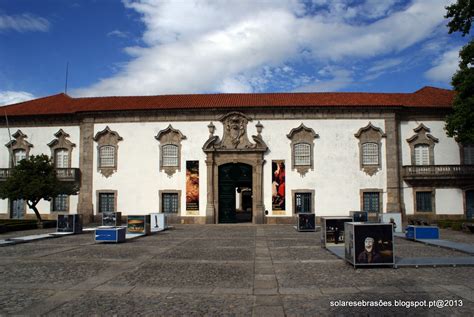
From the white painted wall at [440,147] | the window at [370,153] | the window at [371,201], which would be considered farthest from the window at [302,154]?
the white painted wall at [440,147]

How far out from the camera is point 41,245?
15.2 m

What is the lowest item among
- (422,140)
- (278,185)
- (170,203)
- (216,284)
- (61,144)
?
(216,284)

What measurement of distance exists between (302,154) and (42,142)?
1955 cm

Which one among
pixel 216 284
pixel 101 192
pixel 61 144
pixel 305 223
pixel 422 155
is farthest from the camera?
pixel 61 144

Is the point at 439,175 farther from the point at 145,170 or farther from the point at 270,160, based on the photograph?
the point at 145,170

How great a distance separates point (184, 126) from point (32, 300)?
2107 centimetres

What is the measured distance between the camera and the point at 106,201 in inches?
1091

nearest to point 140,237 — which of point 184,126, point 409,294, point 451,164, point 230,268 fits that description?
point 230,268

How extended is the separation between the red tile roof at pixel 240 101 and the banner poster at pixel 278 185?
4262 millimetres

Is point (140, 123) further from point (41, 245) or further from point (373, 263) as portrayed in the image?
point (373, 263)

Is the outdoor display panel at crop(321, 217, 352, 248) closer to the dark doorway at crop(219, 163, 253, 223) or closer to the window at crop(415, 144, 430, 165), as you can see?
the dark doorway at crop(219, 163, 253, 223)

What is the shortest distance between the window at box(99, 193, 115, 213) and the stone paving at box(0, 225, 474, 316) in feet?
46.8

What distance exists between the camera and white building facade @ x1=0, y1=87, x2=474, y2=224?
26.3m

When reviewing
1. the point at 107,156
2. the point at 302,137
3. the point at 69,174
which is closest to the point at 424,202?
the point at 302,137
